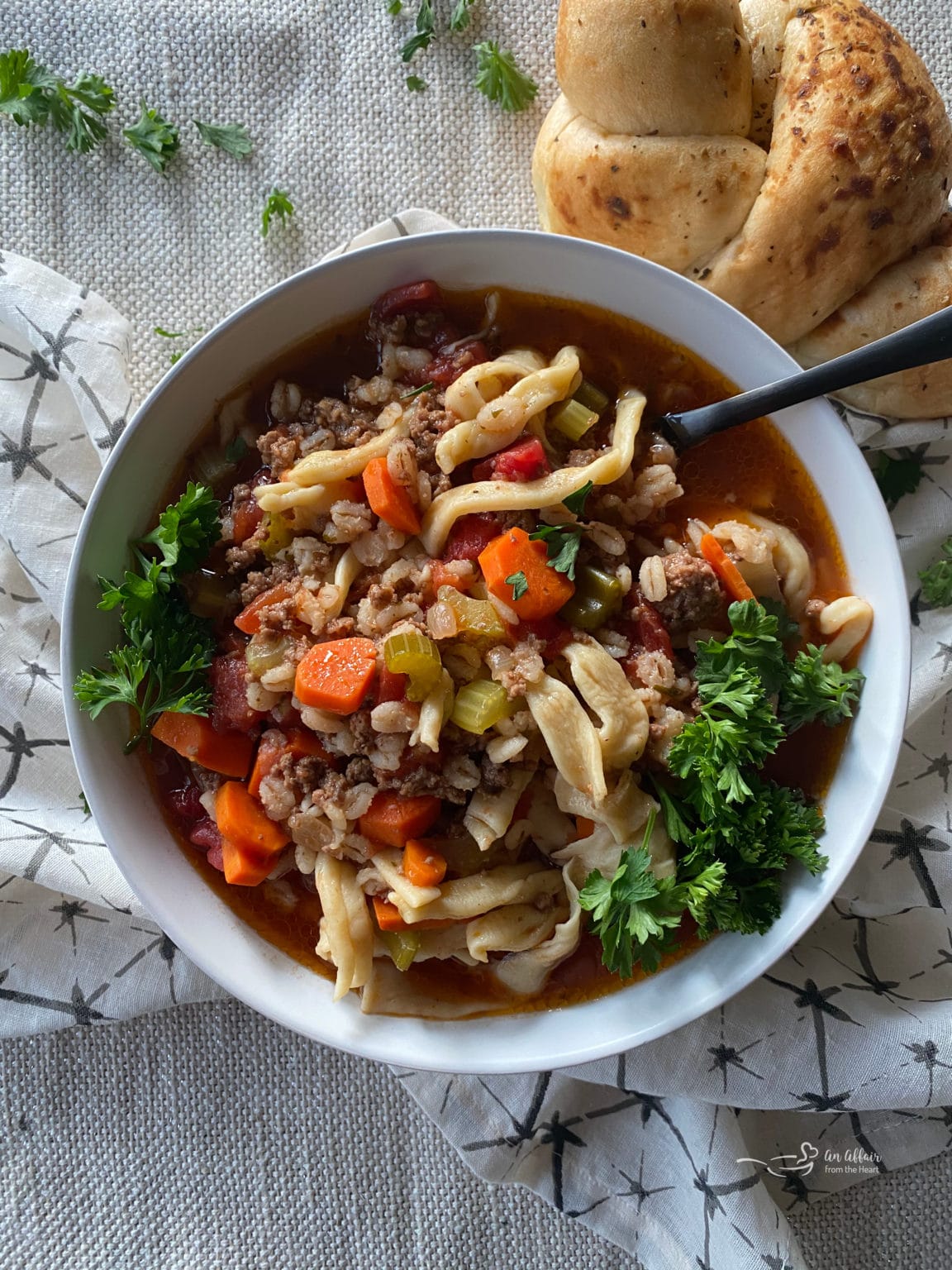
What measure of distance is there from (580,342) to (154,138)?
2094 millimetres

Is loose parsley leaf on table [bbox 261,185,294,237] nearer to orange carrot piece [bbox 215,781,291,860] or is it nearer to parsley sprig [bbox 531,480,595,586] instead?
parsley sprig [bbox 531,480,595,586]

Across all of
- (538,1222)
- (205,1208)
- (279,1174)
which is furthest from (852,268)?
(205,1208)

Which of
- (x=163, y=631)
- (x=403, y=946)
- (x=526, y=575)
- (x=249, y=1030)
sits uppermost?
(x=526, y=575)

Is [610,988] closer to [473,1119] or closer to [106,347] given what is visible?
[473,1119]

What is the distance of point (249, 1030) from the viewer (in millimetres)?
4508

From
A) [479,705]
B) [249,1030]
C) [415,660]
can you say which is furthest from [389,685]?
[249,1030]

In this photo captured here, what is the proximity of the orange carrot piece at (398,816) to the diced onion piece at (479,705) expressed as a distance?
32 centimetres

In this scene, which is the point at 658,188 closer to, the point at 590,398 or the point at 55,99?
the point at 590,398

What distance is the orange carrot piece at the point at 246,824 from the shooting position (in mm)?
3619

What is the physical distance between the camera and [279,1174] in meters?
4.54

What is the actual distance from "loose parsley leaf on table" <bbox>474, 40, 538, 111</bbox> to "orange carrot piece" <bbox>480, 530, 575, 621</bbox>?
2.10m

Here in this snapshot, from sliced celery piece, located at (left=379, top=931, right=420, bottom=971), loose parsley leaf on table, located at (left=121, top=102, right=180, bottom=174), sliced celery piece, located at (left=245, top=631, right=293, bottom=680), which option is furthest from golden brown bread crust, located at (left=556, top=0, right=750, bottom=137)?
sliced celery piece, located at (left=379, top=931, right=420, bottom=971)

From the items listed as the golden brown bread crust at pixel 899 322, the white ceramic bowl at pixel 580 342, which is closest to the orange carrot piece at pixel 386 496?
the white ceramic bowl at pixel 580 342

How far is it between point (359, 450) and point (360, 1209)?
3.42 meters
